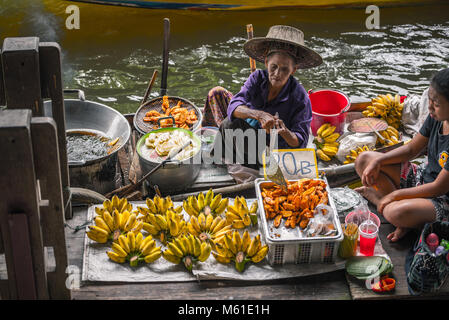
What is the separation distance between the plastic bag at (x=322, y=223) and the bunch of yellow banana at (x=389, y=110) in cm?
208

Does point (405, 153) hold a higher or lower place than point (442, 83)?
lower

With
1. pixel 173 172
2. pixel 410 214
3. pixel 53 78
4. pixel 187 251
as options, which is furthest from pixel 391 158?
pixel 53 78

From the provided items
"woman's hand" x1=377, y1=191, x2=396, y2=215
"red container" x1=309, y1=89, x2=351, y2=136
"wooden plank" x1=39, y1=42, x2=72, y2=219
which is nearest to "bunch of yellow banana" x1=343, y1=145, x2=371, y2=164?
"red container" x1=309, y1=89, x2=351, y2=136

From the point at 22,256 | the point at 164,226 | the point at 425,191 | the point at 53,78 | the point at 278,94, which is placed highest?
the point at 53,78

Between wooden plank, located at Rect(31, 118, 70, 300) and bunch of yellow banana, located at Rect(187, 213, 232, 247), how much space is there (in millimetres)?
858

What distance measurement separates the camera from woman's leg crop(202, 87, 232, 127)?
4.23m

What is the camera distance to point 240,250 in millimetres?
2750

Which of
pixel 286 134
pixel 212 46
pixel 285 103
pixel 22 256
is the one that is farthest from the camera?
pixel 212 46

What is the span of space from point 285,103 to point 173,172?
105 cm

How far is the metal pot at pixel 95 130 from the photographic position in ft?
12.0

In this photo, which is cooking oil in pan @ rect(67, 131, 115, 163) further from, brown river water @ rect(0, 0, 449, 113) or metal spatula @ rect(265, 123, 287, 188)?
brown river water @ rect(0, 0, 449, 113)

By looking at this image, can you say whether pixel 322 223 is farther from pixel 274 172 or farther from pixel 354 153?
pixel 354 153

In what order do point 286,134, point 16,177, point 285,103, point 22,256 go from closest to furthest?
point 16,177 < point 22,256 < point 286,134 < point 285,103

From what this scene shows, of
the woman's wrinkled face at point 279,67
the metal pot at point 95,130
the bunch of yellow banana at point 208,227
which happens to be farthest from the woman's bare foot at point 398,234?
the metal pot at point 95,130
